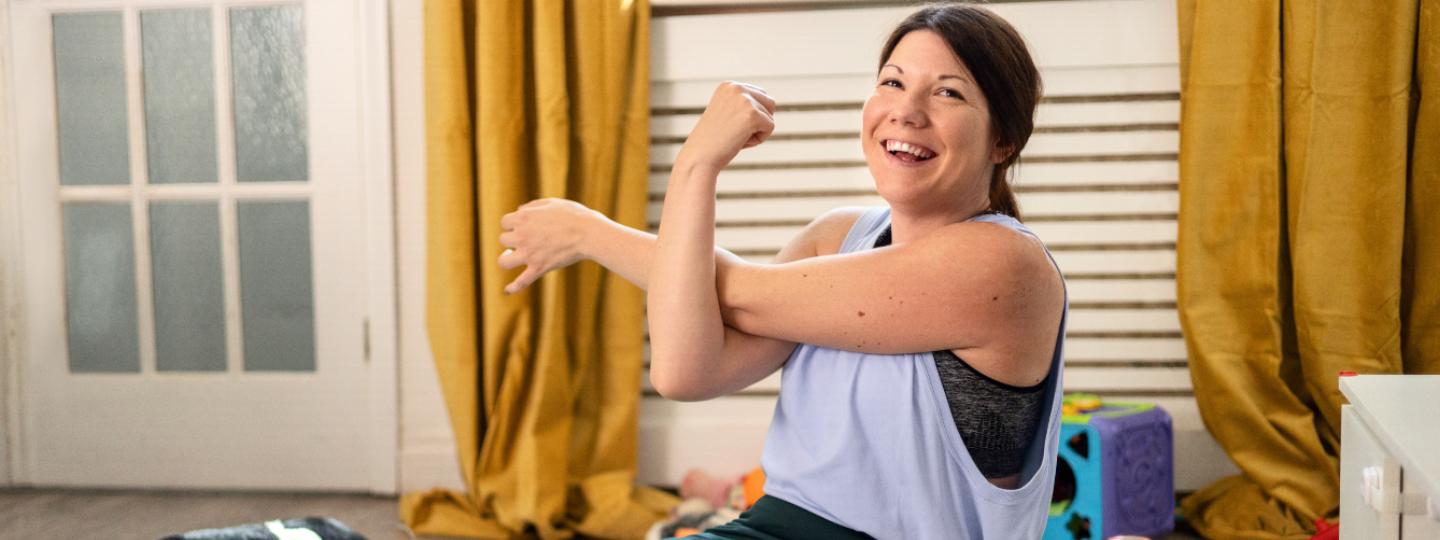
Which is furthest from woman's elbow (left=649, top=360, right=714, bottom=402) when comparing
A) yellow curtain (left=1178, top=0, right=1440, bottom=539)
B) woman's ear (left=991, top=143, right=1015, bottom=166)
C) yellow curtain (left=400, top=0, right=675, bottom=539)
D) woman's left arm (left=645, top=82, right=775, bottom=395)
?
yellow curtain (left=1178, top=0, right=1440, bottom=539)

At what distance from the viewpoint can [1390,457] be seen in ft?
3.26

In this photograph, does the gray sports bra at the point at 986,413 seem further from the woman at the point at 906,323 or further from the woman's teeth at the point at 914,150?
the woman's teeth at the point at 914,150

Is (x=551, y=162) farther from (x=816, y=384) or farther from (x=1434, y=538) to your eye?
(x=1434, y=538)

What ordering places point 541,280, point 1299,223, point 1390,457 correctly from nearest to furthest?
point 1390,457
point 1299,223
point 541,280

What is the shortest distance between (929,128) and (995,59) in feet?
0.28

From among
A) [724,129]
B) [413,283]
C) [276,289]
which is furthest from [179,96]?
[724,129]

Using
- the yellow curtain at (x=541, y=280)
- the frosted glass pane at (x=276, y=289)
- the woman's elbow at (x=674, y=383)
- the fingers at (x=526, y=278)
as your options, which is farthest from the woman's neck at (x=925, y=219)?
the frosted glass pane at (x=276, y=289)

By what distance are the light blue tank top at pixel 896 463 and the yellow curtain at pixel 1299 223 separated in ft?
4.68

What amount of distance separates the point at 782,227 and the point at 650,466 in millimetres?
579

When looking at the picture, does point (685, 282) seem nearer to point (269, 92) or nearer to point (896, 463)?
point (896, 463)

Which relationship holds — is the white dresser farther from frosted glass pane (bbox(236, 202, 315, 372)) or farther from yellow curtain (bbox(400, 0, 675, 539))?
frosted glass pane (bbox(236, 202, 315, 372))

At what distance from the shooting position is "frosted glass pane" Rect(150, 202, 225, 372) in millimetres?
2732

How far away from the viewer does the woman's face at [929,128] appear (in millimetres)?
1114

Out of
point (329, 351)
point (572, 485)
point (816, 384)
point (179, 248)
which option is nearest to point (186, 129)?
point (179, 248)
